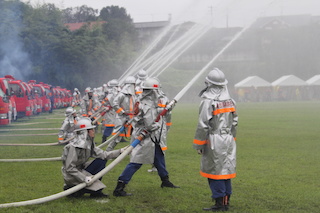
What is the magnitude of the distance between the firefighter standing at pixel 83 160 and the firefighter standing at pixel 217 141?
6.23 ft

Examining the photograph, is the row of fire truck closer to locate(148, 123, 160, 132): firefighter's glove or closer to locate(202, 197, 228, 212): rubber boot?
locate(148, 123, 160, 132): firefighter's glove

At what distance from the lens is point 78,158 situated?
8.32m

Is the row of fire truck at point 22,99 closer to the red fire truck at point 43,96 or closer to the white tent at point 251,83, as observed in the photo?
the red fire truck at point 43,96

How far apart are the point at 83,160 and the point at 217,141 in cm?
246

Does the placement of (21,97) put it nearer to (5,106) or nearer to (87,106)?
(5,106)

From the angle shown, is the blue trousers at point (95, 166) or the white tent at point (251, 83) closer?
the blue trousers at point (95, 166)

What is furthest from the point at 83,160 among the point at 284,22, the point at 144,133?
the point at 284,22

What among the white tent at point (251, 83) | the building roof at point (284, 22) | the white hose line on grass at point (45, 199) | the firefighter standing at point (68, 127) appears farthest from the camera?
the building roof at point (284, 22)

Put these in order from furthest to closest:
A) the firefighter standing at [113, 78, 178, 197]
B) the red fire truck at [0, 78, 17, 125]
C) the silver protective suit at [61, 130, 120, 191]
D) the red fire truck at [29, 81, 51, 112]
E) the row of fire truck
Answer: the red fire truck at [29, 81, 51, 112] → the row of fire truck → the red fire truck at [0, 78, 17, 125] → the firefighter standing at [113, 78, 178, 197] → the silver protective suit at [61, 130, 120, 191]

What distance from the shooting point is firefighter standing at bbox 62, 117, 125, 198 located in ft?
26.9

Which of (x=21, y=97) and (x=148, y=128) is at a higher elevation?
(x=148, y=128)

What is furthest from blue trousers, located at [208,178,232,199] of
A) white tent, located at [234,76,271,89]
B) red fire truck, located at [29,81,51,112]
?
white tent, located at [234,76,271,89]

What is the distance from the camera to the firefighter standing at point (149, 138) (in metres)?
9.19

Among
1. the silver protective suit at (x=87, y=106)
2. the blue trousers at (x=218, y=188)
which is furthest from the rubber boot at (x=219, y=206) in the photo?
the silver protective suit at (x=87, y=106)
